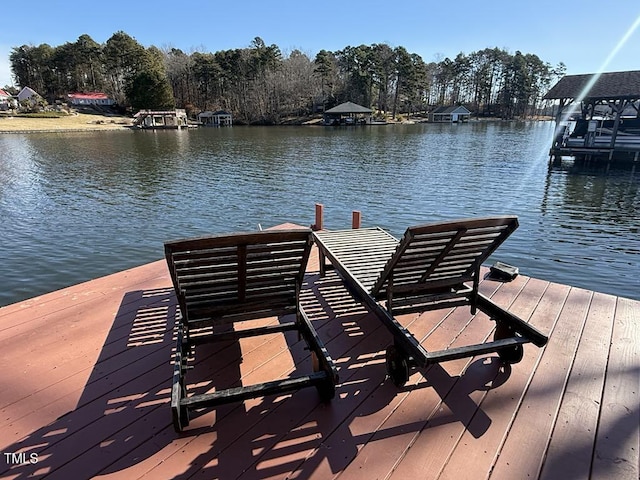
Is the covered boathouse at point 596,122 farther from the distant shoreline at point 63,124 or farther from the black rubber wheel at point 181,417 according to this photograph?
the distant shoreline at point 63,124

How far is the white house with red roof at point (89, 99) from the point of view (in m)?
62.3

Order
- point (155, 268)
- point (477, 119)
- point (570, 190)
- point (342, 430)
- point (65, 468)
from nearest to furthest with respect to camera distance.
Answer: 1. point (65, 468)
2. point (342, 430)
3. point (155, 268)
4. point (570, 190)
5. point (477, 119)

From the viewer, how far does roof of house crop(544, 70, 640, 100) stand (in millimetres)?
19245

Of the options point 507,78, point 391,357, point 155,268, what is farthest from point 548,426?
point 507,78

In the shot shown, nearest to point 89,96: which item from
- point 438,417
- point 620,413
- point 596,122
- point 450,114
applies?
point 450,114

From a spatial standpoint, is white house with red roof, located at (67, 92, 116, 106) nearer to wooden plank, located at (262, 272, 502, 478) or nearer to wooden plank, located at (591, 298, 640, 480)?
wooden plank, located at (262, 272, 502, 478)

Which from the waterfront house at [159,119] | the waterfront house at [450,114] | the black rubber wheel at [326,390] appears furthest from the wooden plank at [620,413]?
the waterfront house at [450,114]

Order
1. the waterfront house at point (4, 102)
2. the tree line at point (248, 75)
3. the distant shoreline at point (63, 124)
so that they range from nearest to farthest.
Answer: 1. the distant shoreline at point (63, 124)
2. the waterfront house at point (4, 102)
3. the tree line at point (248, 75)

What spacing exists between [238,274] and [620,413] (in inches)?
98.9

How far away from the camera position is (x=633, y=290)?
7.20m

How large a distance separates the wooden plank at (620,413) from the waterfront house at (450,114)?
73501mm

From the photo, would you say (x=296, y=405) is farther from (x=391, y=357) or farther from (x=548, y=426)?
(x=548, y=426)

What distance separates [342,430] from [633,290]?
24.8 feet

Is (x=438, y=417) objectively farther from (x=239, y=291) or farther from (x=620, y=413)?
(x=239, y=291)
